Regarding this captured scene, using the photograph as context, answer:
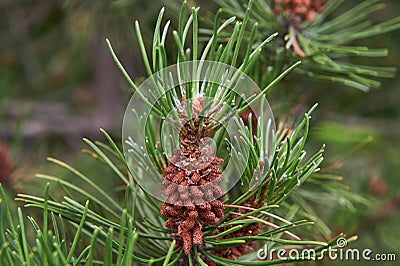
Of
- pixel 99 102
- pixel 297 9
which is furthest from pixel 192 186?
pixel 99 102

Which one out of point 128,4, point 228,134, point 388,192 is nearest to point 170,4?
point 128,4

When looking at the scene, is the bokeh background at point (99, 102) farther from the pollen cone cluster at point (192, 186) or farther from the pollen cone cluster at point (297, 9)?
the pollen cone cluster at point (192, 186)

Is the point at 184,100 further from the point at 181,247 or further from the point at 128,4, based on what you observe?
the point at 128,4

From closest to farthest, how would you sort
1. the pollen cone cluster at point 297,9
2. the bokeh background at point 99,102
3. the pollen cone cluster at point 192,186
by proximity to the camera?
the pollen cone cluster at point 192,186 < the pollen cone cluster at point 297,9 < the bokeh background at point 99,102

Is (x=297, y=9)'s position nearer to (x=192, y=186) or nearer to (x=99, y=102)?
(x=192, y=186)

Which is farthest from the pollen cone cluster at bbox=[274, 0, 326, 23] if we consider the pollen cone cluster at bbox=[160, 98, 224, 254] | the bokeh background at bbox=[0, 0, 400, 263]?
the pollen cone cluster at bbox=[160, 98, 224, 254]

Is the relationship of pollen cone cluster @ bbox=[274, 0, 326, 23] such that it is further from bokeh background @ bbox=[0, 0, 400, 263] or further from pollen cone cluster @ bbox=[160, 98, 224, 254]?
pollen cone cluster @ bbox=[160, 98, 224, 254]

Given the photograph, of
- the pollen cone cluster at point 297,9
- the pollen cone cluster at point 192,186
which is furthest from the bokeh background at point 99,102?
the pollen cone cluster at point 192,186
